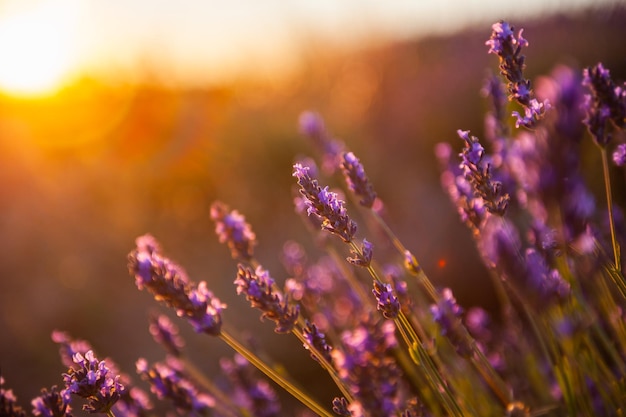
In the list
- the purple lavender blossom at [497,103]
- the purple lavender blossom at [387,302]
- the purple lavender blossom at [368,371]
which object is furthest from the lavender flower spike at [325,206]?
the purple lavender blossom at [497,103]

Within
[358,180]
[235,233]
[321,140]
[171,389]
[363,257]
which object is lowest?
[171,389]

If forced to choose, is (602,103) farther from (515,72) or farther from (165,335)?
(165,335)

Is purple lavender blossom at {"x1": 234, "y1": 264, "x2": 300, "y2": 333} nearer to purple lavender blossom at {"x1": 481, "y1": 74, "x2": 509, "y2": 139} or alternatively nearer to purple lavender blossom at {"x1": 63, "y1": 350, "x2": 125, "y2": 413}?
purple lavender blossom at {"x1": 63, "y1": 350, "x2": 125, "y2": 413}

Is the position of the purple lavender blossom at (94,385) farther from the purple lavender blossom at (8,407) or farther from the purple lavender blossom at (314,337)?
the purple lavender blossom at (314,337)

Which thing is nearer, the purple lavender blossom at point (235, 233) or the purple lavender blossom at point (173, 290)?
the purple lavender blossom at point (173, 290)

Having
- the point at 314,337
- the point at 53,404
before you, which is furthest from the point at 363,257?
the point at 53,404

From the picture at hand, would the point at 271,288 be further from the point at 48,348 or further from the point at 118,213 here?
the point at 118,213
